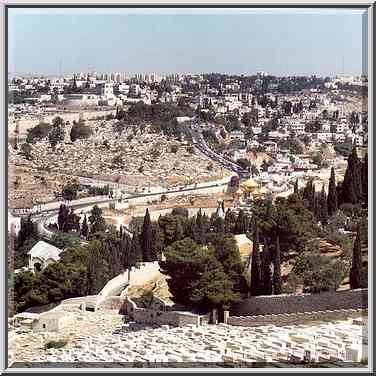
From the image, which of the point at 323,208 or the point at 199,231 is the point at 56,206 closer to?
the point at 199,231

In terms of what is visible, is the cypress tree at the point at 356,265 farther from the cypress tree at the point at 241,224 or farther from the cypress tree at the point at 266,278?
the cypress tree at the point at 241,224

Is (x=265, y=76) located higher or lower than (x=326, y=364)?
higher

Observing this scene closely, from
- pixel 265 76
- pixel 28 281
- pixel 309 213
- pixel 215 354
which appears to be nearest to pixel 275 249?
pixel 309 213

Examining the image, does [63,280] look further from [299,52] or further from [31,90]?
[299,52]

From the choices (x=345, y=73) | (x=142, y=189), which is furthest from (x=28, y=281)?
(x=345, y=73)

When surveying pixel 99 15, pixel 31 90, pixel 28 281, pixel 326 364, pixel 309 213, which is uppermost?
pixel 99 15
